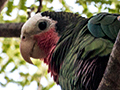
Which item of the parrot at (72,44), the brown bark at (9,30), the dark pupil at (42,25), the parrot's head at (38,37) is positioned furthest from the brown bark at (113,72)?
the brown bark at (9,30)


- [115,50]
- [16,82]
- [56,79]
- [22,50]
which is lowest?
[16,82]

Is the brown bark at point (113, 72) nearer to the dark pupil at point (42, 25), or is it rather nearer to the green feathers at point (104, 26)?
the green feathers at point (104, 26)

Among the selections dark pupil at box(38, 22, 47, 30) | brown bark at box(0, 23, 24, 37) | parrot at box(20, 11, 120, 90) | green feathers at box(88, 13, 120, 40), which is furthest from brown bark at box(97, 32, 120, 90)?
brown bark at box(0, 23, 24, 37)

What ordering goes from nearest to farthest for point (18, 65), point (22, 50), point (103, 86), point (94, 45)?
point (103, 86) → point (94, 45) → point (22, 50) → point (18, 65)

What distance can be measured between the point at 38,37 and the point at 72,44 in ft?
1.53

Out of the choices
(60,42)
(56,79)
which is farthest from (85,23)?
(56,79)

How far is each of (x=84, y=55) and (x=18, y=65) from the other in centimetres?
241

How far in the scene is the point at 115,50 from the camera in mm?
1441

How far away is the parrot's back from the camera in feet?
6.21

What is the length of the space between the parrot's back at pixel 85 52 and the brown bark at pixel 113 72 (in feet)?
1.00

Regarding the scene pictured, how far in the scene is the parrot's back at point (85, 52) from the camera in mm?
1892

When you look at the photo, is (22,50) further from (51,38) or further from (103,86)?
(103,86)

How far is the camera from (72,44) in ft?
7.22

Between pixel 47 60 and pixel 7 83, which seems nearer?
pixel 47 60
